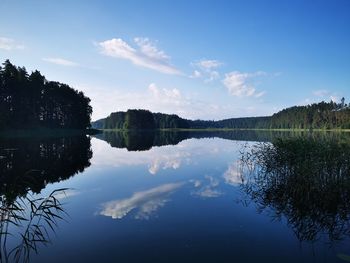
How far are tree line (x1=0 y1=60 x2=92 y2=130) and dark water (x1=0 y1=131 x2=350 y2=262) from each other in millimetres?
45878

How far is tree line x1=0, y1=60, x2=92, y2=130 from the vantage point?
63656 mm

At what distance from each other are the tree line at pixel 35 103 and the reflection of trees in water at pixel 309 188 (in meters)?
53.3

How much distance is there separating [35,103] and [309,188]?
245 feet

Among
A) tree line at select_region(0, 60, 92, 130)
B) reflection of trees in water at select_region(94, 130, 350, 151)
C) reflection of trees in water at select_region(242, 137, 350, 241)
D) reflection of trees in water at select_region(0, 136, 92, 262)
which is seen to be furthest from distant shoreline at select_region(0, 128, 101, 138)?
reflection of trees in water at select_region(242, 137, 350, 241)

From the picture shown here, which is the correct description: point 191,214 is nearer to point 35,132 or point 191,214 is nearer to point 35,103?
point 35,132

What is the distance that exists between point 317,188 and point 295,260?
7.54m

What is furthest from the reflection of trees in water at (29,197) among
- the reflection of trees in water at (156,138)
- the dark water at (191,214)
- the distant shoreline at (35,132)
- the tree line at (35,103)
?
the distant shoreline at (35,132)

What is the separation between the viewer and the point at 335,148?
661 inches

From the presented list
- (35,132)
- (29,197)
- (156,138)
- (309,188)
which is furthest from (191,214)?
(156,138)

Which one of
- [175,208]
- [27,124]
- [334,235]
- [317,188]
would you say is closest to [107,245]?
[175,208]

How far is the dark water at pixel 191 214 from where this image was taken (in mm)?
9438

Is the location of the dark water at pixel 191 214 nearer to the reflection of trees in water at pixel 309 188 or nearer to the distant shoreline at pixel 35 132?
the reflection of trees in water at pixel 309 188

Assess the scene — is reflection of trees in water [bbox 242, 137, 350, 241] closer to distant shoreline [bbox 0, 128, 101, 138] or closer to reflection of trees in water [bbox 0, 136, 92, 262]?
reflection of trees in water [bbox 0, 136, 92, 262]

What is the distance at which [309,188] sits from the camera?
15883mm
